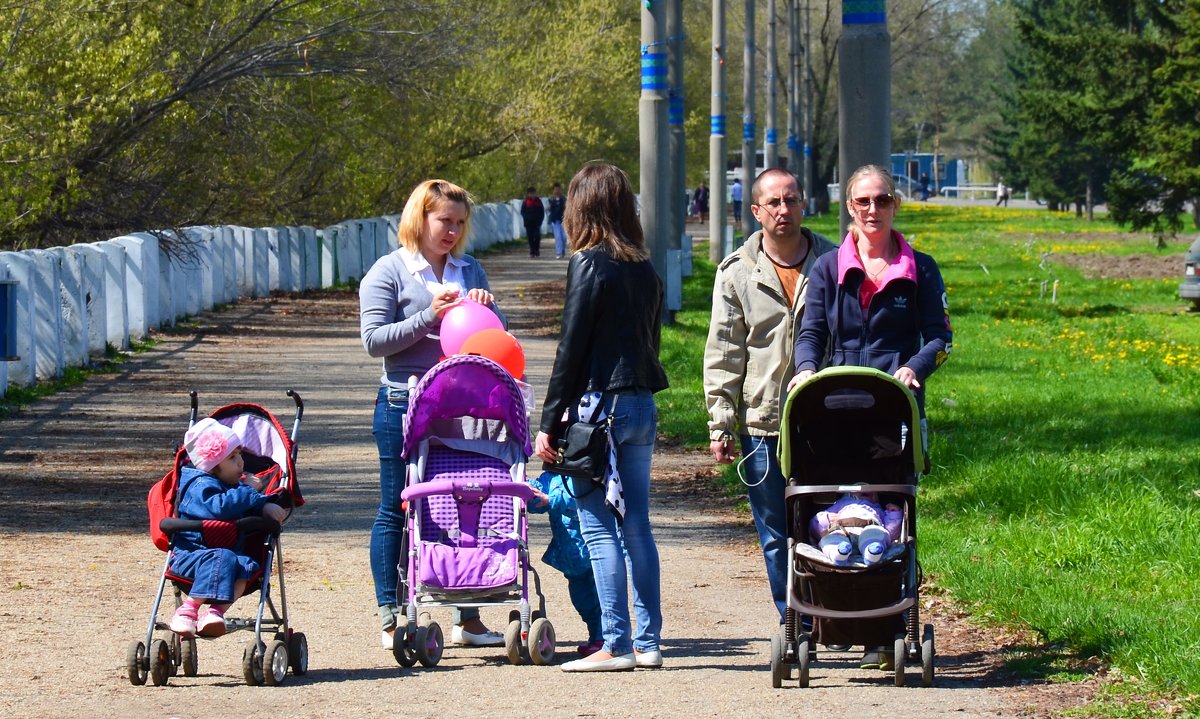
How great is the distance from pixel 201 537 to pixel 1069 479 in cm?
597

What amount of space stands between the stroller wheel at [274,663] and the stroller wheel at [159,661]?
1.20 ft

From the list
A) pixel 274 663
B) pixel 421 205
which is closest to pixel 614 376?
pixel 421 205

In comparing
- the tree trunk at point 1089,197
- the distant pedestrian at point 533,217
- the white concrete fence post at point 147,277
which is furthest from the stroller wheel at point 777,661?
the tree trunk at point 1089,197

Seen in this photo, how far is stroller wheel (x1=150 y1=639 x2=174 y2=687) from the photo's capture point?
6605mm

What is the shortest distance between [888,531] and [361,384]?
1256 cm

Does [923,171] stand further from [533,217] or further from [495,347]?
[495,347]

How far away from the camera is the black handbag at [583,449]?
22.0ft

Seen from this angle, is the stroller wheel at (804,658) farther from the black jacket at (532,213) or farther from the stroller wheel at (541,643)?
the black jacket at (532,213)

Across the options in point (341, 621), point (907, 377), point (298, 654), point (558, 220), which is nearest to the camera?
point (907, 377)

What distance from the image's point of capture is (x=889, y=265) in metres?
6.61

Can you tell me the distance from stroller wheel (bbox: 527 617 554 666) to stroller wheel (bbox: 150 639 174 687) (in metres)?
1.38

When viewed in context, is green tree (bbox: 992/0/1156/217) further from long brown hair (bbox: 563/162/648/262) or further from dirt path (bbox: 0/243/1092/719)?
long brown hair (bbox: 563/162/648/262)

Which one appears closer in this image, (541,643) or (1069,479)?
(541,643)

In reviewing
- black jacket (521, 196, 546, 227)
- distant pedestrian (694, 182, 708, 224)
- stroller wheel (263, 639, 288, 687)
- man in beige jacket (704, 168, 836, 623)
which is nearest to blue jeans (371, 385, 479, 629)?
stroller wheel (263, 639, 288, 687)
